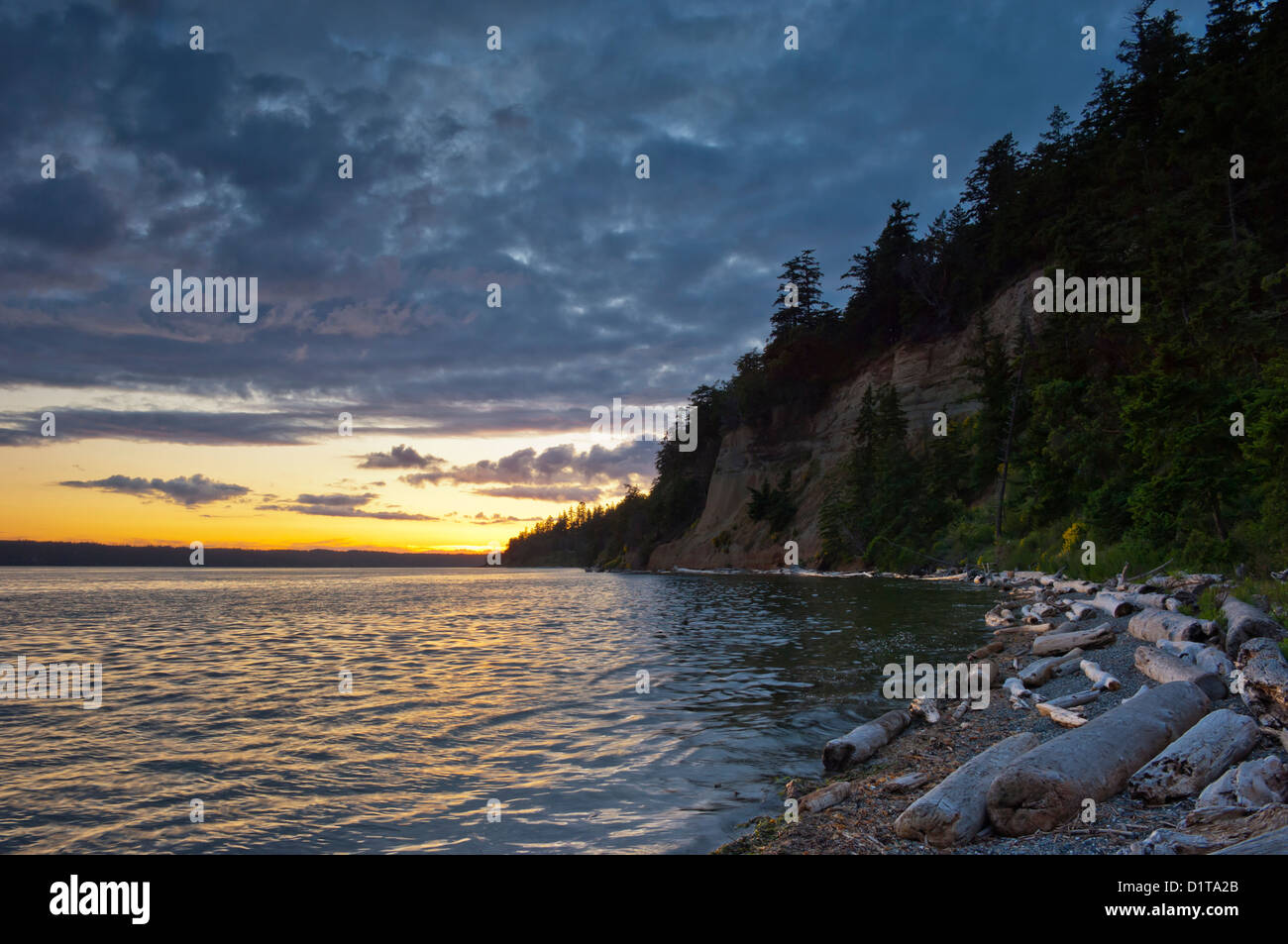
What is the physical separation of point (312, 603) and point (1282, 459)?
55827mm

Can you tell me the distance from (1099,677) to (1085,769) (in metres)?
5.75

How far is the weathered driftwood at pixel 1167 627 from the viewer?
37.9 ft

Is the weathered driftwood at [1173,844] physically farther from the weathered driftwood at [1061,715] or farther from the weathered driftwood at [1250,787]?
the weathered driftwood at [1061,715]

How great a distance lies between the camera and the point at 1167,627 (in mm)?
12867

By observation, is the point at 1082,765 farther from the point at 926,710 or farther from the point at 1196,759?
the point at 926,710

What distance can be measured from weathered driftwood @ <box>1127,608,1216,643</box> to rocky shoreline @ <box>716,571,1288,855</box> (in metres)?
0.04

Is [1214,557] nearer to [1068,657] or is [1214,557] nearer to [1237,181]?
[1068,657]

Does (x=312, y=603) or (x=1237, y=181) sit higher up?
(x=1237, y=181)

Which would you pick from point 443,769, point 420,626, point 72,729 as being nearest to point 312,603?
point 420,626

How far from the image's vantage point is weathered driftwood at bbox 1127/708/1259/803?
19.6 ft

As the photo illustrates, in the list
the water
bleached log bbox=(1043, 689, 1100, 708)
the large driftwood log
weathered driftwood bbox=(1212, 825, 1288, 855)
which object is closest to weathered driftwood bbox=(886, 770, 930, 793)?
the water

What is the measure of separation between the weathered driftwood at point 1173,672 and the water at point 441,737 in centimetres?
446
